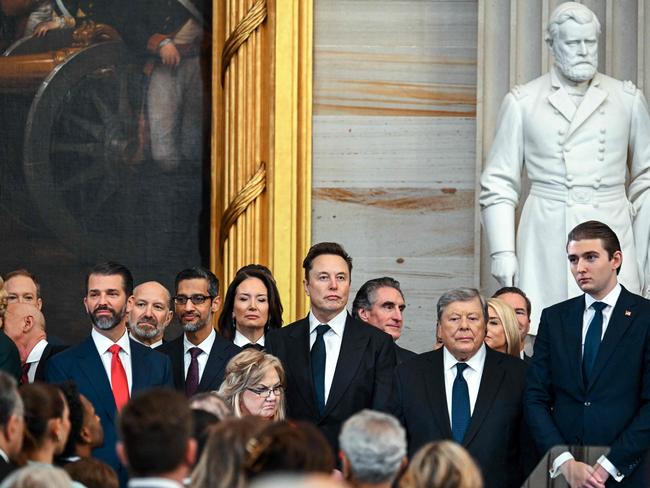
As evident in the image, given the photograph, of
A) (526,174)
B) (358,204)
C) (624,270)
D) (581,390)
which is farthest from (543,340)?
(358,204)

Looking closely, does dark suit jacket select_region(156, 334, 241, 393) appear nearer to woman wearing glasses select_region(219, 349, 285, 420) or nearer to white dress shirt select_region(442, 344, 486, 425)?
woman wearing glasses select_region(219, 349, 285, 420)

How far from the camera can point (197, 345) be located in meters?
9.59

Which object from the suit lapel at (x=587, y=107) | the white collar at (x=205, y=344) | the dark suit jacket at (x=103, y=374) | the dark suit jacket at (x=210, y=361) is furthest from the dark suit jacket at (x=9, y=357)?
the suit lapel at (x=587, y=107)

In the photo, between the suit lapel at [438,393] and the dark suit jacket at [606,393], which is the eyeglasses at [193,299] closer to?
the suit lapel at [438,393]

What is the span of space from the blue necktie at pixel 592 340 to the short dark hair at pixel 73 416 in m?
2.75

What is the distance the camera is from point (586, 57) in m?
10.6

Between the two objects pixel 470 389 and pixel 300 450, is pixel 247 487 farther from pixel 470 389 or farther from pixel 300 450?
pixel 470 389

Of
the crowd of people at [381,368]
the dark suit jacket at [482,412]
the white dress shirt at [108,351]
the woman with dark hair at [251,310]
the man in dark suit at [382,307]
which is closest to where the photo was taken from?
the crowd of people at [381,368]

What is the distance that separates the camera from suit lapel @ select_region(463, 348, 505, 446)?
8.47m

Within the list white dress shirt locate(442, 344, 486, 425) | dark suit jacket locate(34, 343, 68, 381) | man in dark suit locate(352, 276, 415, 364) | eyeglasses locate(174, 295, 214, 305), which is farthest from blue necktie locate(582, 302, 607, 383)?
dark suit jacket locate(34, 343, 68, 381)

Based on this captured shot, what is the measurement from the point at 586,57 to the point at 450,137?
72.7 inches

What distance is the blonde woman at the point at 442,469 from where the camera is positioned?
5.57m

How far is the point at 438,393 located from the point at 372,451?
2.84 m

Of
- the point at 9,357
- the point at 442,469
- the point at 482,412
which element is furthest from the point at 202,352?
the point at 442,469
